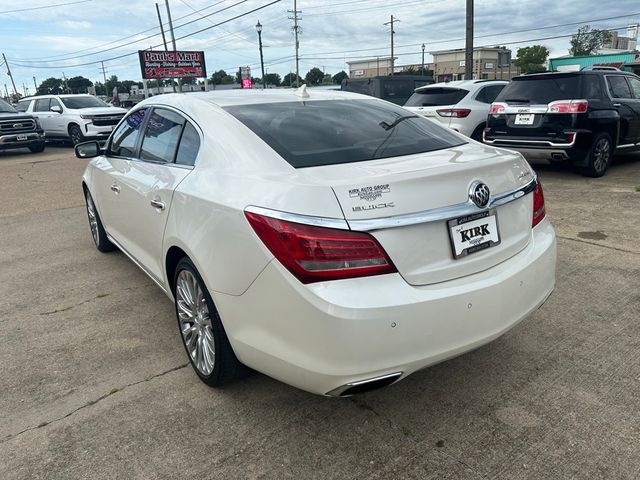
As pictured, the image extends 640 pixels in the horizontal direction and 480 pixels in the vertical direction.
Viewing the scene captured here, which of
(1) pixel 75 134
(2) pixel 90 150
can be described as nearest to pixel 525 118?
(2) pixel 90 150

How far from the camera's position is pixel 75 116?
16078 mm

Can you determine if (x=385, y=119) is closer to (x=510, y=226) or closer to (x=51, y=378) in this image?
(x=510, y=226)

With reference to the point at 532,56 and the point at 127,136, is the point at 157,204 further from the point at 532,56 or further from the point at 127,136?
the point at 532,56

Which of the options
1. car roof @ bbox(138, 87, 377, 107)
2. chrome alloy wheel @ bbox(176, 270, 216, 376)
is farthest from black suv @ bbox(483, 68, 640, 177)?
chrome alloy wheel @ bbox(176, 270, 216, 376)

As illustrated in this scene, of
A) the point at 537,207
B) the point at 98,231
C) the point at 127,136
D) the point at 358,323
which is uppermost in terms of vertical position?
the point at 127,136

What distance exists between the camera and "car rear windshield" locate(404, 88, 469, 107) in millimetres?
9938

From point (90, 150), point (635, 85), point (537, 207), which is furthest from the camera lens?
point (635, 85)

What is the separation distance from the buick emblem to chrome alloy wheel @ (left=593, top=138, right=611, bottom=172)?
6.40m

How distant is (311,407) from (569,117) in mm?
6554

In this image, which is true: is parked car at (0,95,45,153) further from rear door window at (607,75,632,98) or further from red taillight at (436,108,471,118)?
rear door window at (607,75,632,98)

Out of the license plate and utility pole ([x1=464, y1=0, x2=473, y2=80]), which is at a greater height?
utility pole ([x1=464, y1=0, x2=473, y2=80])

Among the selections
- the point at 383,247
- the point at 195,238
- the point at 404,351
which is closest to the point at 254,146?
the point at 195,238

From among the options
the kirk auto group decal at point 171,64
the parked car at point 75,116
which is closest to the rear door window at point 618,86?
the parked car at point 75,116

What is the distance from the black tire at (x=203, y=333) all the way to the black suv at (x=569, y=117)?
649 centimetres
